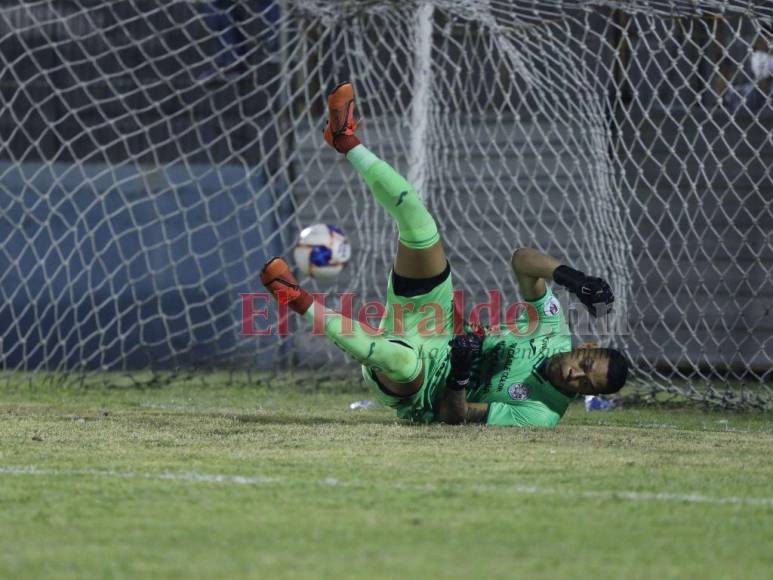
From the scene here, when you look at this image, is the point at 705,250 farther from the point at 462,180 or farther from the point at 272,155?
the point at 272,155

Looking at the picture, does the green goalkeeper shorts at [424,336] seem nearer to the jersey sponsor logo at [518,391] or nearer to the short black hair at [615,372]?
the jersey sponsor logo at [518,391]

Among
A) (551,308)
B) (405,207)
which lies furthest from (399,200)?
(551,308)

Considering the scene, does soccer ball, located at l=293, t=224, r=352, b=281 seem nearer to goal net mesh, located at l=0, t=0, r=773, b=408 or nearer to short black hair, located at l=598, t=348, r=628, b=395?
goal net mesh, located at l=0, t=0, r=773, b=408

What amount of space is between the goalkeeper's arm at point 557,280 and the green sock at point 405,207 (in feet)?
1.50

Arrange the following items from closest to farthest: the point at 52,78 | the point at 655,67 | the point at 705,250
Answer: the point at 655,67, the point at 705,250, the point at 52,78

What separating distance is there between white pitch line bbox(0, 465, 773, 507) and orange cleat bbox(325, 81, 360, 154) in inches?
85.3

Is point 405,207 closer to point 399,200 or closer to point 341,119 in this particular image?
point 399,200

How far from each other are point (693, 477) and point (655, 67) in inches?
167

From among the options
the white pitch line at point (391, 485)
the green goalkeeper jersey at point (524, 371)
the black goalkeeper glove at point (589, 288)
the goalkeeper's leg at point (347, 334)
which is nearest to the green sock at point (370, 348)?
the goalkeeper's leg at point (347, 334)

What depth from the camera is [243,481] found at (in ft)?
12.3

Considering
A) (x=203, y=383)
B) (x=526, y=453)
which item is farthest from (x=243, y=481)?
(x=203, y=383)

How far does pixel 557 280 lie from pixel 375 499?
225 centimetres

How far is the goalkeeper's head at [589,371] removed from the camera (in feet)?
16.9

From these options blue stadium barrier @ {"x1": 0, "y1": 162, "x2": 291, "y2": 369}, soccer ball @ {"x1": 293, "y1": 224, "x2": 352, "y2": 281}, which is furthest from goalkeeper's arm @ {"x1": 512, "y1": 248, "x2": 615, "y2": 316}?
blue stadium barrier @ {"x1": 0, "y1": 162, "x2": 291, "y2": 369}
